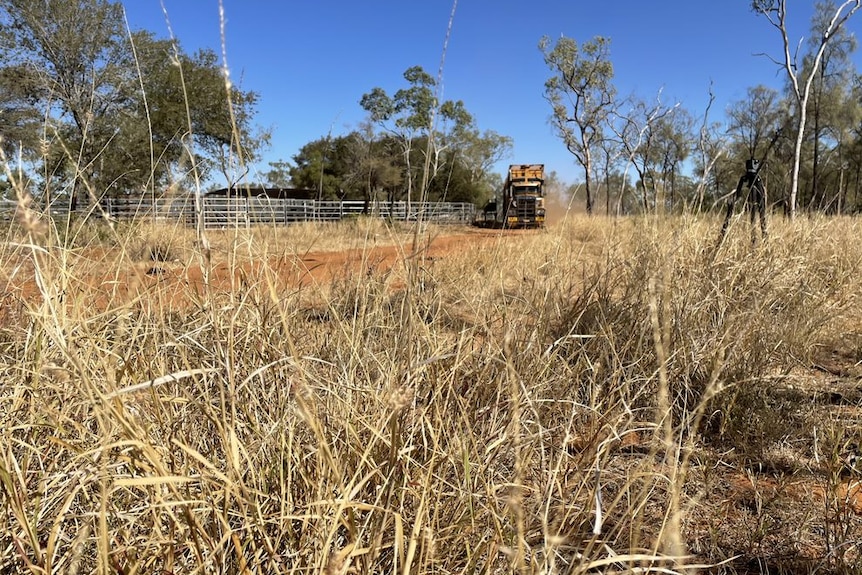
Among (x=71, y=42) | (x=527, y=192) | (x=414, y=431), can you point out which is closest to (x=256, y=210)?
(x=414, y=431)

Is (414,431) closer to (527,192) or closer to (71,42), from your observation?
(71,42)

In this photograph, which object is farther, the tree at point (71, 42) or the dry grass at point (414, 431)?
the tree at point (71, 42)

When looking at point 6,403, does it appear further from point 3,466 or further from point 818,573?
point 818,573

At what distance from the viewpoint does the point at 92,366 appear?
106 centimetres

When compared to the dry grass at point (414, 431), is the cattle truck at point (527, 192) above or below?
above

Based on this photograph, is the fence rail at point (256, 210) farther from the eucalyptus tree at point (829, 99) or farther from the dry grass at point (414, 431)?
the eucalyptus tree at point (829, 99)

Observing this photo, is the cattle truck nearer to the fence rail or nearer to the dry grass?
the fence rail

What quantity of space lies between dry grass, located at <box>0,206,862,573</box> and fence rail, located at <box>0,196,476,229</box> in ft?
0.32

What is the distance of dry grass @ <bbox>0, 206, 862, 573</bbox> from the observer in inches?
33.2

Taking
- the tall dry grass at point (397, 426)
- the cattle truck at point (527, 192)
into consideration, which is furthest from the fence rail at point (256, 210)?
the cattle truck at point (527, 192)

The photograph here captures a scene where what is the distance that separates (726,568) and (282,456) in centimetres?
120

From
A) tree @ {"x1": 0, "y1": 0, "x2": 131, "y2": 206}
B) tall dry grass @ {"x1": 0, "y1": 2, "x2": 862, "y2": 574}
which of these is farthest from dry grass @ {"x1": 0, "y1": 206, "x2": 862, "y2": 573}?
tree @ {"x1": 0, "y1": 0, "x2": 131, "y2": 206}

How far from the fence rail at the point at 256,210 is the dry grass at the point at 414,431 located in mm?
98

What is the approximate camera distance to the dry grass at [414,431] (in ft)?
2.77
